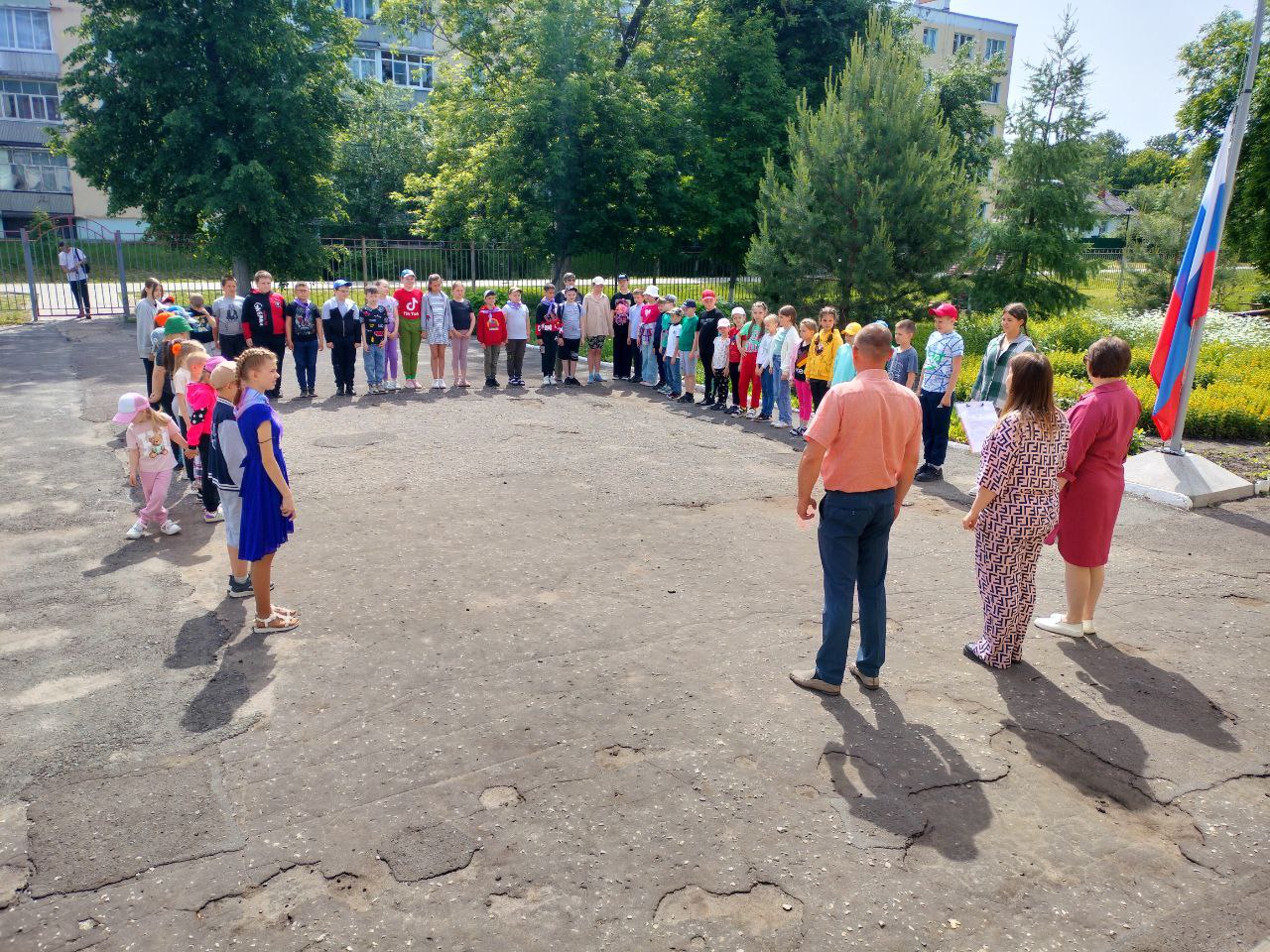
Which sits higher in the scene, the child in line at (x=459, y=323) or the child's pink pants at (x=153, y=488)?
the child in line at (x=459, y=323)

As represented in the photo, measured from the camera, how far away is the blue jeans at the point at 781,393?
41.9 feet

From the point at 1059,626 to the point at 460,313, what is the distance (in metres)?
11.2

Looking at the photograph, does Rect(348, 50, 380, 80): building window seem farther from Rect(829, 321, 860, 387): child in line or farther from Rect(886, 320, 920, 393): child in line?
Rect(886, 320, 920, 393): child in line

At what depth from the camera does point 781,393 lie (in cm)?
1281

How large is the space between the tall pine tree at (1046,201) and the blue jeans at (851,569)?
19840mm

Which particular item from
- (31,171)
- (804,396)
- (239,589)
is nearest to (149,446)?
(239,589)

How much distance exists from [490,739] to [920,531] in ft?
16.8

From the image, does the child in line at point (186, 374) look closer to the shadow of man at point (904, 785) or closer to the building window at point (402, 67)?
the shadow of man at point (904, 785)

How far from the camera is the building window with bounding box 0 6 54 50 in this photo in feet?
144

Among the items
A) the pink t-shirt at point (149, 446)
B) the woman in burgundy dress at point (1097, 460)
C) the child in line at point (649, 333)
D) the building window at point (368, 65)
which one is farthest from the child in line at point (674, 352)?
the building window at point (368, 65)

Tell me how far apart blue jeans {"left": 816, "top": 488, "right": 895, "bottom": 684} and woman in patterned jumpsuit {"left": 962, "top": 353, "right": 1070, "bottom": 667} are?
31.2 inches

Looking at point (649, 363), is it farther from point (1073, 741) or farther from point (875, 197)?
point (1073, 741)

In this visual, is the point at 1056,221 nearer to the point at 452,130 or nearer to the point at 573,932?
the point at 452,130

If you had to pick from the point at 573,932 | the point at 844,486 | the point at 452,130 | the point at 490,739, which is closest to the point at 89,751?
the point at 490,739
